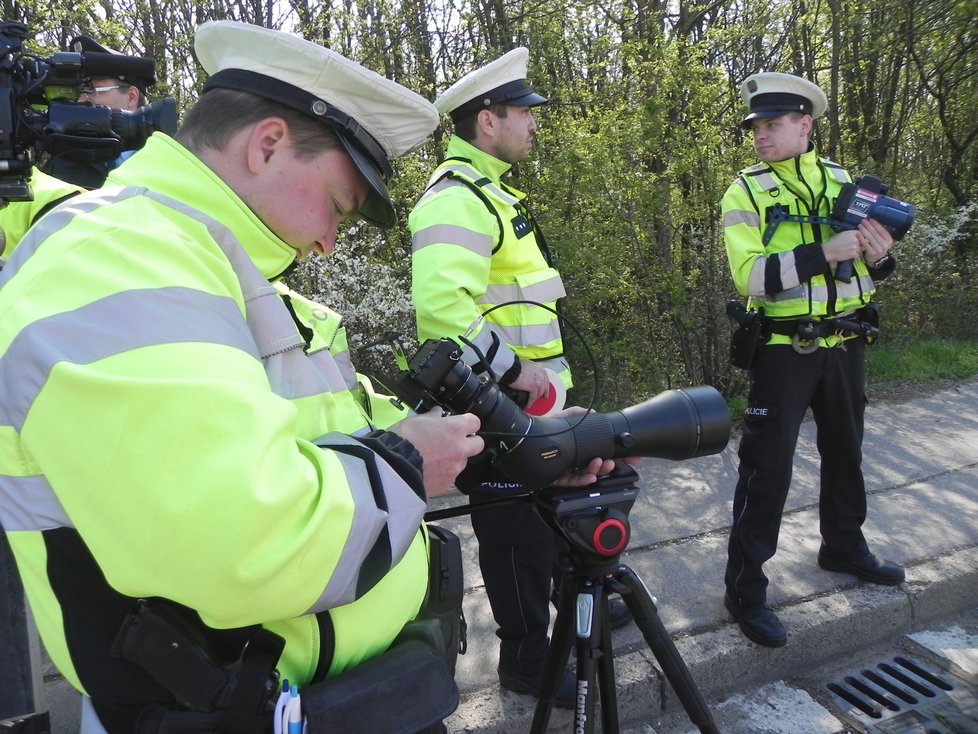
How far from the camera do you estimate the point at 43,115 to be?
2244 mm

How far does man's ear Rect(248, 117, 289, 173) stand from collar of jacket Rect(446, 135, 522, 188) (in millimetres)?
1676

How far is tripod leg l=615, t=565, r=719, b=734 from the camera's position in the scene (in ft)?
6.30

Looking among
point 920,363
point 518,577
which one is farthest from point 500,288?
point 920,363

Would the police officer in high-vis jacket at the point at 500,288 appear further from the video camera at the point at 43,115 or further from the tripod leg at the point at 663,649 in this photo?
the video camera at the point at 43,115

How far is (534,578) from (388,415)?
44.3 inches

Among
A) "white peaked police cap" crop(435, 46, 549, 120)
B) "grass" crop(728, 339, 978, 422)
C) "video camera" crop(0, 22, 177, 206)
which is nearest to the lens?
"video camera" crop(0, 22, 177, 206)

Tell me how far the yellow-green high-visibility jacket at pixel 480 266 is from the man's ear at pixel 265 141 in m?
1.28

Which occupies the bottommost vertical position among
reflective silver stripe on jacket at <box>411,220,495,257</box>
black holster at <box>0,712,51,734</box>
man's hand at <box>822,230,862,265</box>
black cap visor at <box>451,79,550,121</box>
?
black holster at <box>0,712,51,734</box>

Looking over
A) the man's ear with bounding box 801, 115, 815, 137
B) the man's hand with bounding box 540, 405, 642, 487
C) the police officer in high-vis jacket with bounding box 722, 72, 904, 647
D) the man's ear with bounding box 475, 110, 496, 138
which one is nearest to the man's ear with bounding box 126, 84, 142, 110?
the man's ear with bounding box 475, 110, 496, 138

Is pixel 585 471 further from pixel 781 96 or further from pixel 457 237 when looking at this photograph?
pixel 781 96

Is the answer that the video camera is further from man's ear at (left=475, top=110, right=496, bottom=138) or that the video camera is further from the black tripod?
the black tripod

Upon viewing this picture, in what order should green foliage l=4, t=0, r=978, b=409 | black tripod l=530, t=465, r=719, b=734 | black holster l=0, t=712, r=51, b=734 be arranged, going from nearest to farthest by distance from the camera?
1. black holster l=0, t=712, r=51, b=734
2. black tripod l=530, t=465, r=719, b=734
3. green foliage l=4, t=0, r=978, b=409

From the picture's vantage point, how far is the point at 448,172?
2.79 m

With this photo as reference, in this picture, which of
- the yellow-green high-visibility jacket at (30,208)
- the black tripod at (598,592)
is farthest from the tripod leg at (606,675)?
the yellow-green high-visibility jacket at (30,208)
